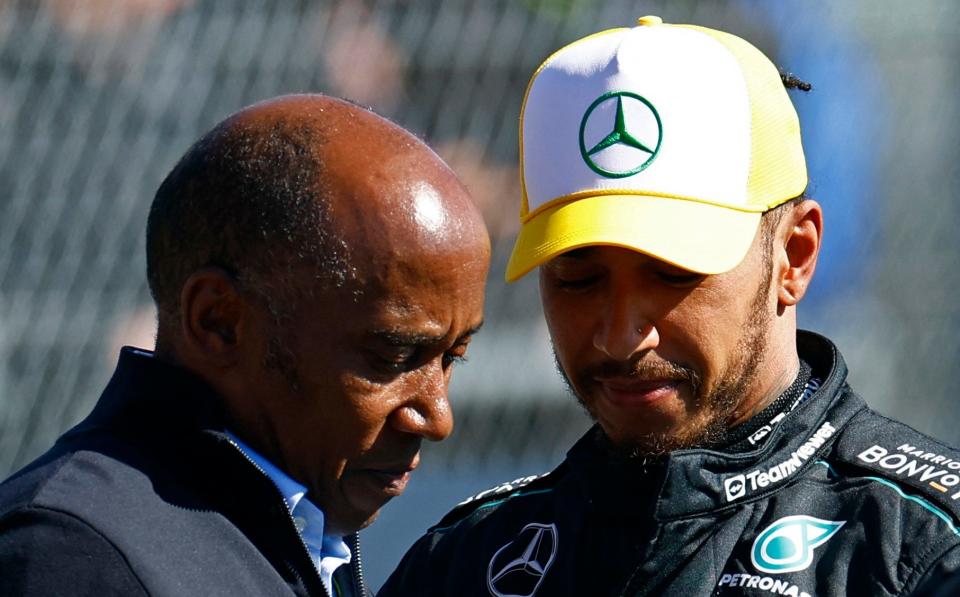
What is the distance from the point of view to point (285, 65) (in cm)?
462

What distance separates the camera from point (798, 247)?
8.30 ft

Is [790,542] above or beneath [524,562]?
above

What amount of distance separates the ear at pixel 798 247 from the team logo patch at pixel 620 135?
0.27m

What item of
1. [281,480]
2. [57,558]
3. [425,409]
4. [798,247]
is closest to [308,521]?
[281,480]

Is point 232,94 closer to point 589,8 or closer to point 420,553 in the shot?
point 589,8

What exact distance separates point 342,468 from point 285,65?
2.72m

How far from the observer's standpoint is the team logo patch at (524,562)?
246 cm

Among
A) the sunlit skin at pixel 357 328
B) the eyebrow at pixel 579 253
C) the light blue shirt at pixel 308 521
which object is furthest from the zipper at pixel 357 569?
the eyebrow at pixel 579 253

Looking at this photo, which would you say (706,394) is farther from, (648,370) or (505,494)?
(505,494)

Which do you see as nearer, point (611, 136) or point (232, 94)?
point (611, 136)

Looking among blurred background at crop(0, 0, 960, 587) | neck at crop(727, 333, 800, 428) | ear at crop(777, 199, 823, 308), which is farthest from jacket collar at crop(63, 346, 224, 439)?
blurred background at crop(0, 0, 960, 587)

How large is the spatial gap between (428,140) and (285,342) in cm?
257

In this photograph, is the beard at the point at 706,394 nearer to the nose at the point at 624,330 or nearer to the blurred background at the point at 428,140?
the nose at the point at 624,330

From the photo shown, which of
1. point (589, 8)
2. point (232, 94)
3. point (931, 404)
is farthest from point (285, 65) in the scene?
point (931, 404)
